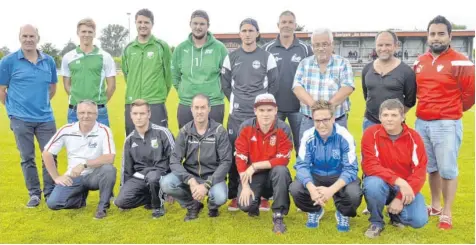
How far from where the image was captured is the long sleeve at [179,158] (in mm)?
5023

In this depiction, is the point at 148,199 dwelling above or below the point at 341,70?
below

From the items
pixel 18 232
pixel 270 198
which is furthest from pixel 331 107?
pixel 18 232

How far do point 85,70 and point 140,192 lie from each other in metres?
1.76

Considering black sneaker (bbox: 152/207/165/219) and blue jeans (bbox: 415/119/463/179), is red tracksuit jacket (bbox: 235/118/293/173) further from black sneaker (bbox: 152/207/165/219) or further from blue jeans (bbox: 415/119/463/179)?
blue jeans (bbox: 415/119/463/179)

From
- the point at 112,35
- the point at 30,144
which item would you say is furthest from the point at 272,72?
the point at 112,35

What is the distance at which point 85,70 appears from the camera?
5.83m

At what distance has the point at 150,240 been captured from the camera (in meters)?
4.41

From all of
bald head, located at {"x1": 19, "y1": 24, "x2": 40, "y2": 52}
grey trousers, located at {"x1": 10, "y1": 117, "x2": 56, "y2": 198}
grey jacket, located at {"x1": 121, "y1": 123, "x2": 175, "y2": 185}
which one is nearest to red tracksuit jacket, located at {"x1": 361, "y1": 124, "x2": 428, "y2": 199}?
grey jacket, located at {"x1": 121, "y1": 123, "x2": 175, "y2": 185}

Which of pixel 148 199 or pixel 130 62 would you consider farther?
pixel 130 62

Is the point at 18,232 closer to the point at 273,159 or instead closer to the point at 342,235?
the point at 273,159

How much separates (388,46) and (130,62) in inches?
126

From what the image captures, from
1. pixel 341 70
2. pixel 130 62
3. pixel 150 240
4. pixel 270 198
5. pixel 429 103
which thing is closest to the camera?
pixel 150 240

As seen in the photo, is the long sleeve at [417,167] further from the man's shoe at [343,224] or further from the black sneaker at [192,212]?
the black sneaker at [192,212]

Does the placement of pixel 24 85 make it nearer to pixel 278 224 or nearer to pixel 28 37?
pixel 28 37
